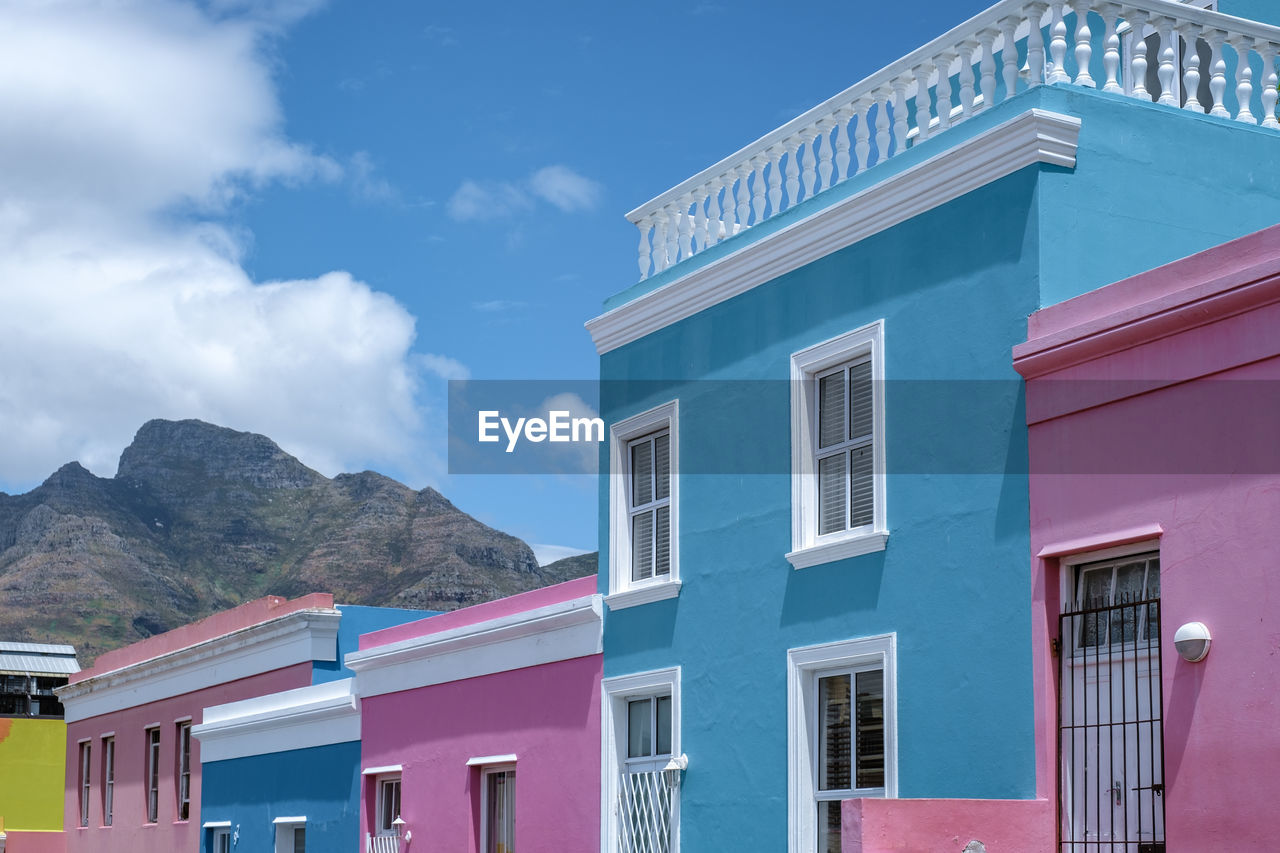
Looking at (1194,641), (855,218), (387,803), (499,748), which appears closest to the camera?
(1194,641)

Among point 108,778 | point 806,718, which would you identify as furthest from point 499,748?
point 108,778

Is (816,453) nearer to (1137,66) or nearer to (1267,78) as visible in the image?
(1137,66)

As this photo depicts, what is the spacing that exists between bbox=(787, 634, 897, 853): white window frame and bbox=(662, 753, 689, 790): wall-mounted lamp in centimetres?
131

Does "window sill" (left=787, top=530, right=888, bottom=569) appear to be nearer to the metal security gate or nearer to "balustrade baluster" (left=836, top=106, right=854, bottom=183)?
the metal security gate

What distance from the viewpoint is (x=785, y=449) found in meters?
11.9

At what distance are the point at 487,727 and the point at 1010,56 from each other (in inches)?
308

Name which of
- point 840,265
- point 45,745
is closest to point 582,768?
point 840,265

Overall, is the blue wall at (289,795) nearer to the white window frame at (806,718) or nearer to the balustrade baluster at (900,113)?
the white window frame at (806,718)

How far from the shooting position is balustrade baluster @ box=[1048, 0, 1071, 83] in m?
10.1

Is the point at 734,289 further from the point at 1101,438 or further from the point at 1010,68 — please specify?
the point at 1101,438

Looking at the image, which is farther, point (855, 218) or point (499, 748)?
point (499, 748)

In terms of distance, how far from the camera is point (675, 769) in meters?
12.5

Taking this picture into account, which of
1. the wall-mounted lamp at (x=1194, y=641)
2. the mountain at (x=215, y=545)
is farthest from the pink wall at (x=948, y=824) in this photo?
the mountain at (x=215, y=545)

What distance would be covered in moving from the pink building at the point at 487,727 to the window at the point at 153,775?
7354 mm
